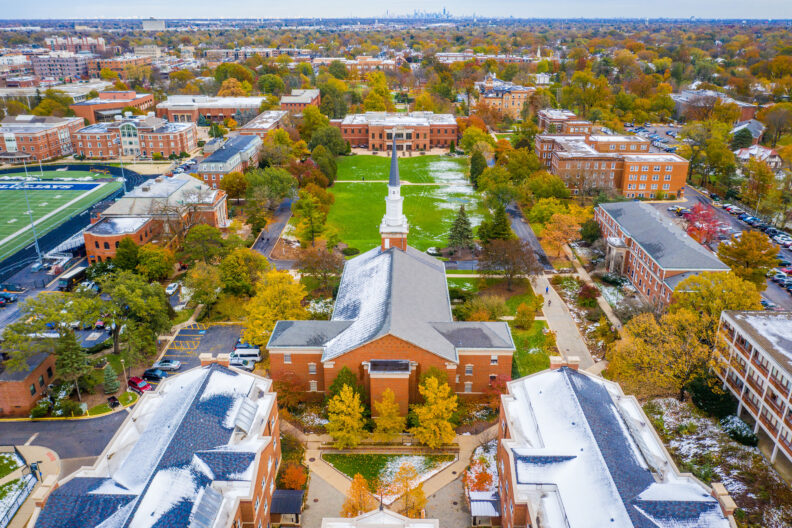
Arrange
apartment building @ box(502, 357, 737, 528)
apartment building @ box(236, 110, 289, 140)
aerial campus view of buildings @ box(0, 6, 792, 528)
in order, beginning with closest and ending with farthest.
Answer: apartment building @ box(502, 357, 737, 528) → aerial campus view of buildings @ box(0, 6, 792, 528) → apartment building @ box(236, 110, 289, 140)

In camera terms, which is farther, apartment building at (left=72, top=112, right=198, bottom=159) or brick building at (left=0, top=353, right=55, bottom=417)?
apartment building at (left=72, top=112, right=198, bottom=159)

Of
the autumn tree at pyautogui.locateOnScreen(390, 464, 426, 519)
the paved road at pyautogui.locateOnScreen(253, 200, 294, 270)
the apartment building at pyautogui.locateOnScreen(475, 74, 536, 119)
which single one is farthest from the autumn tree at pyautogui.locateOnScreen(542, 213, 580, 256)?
the apartment building at pyautogui.locateOnScreen(475, 74, 536, 119)

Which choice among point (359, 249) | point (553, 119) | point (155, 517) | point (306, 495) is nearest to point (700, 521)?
point (306, 495)

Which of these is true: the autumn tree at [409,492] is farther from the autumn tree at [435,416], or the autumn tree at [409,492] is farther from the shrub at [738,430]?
the shrub at [738,430]

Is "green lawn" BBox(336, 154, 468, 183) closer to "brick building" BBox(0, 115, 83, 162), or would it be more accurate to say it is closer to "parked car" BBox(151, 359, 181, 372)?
"brick building" BBox(0, 115, 83, 162)

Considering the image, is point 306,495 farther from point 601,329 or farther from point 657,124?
point 657,124

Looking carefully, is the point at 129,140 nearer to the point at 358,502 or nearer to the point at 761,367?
the point at 358,502

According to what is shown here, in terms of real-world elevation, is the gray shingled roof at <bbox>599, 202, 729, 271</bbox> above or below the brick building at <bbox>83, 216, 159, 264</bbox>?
above
